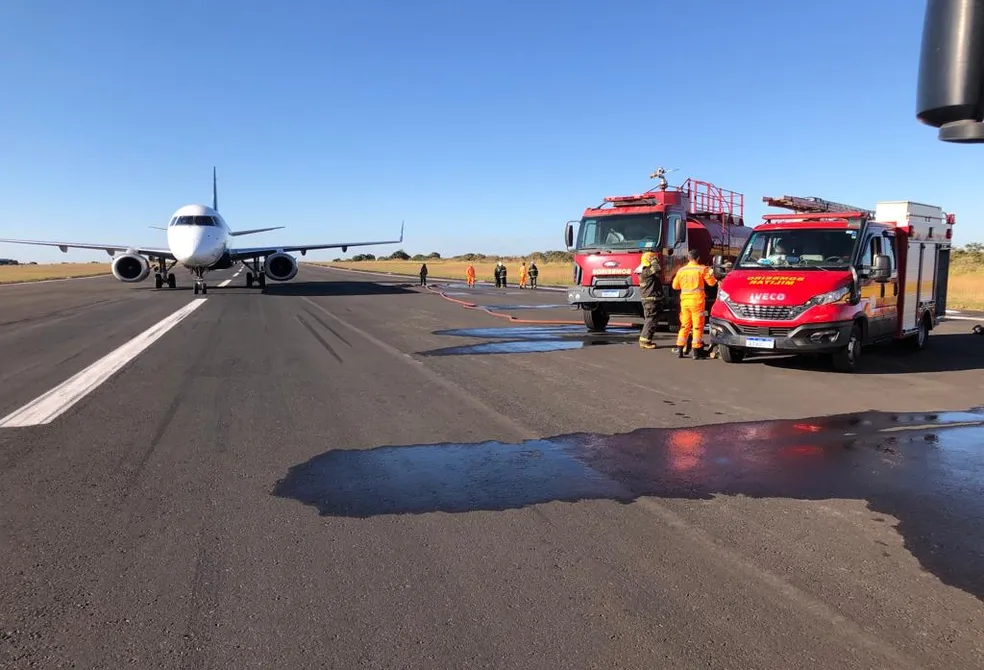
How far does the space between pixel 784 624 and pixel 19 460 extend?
5.33 metres

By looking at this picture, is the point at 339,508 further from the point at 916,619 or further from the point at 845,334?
the point at 845,334

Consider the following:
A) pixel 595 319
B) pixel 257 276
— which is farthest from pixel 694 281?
pixel 257 276

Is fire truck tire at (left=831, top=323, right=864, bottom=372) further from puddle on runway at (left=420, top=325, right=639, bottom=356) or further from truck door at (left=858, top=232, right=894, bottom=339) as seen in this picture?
puddle on runway at (left=420, top=325, right=639, bottom=356)

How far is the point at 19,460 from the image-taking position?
5.10 meters

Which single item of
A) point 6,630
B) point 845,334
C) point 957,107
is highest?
point 957,107

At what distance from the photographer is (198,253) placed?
2552 cm

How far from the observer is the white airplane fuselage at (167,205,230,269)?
25359 mm

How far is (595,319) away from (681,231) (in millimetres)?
2588

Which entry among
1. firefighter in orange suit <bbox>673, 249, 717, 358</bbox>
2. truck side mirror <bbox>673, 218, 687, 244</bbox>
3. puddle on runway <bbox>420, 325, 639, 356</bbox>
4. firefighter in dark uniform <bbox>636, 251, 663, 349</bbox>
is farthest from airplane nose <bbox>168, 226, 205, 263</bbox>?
firefighter in orange suit <bbox>673, 249, 717, 358</bbox>

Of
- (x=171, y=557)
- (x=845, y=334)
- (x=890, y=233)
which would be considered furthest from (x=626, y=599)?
(x=890, y=233)

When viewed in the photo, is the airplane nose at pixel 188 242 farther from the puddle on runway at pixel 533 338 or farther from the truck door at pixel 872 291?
the truck door at pixel 872 291

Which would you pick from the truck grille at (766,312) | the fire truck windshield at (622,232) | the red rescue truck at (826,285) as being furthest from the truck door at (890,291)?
the fire truck windshield at (622,232)

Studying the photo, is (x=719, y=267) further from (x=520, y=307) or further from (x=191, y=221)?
(x=191, y=221)

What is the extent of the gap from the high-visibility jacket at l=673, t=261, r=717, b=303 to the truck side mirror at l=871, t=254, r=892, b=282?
87.3 inches
